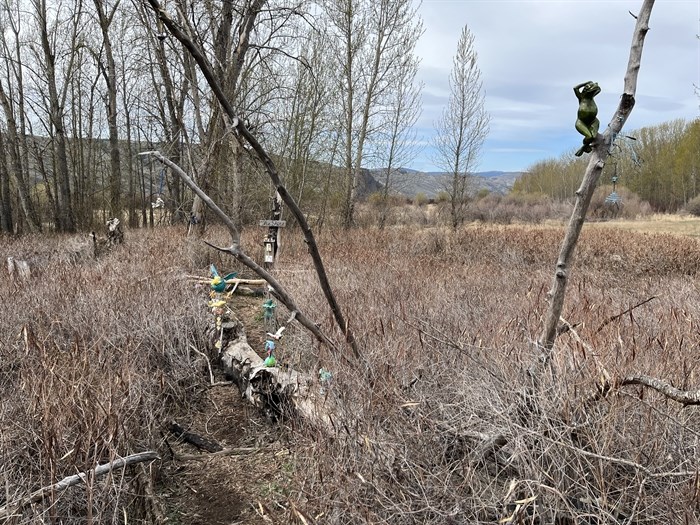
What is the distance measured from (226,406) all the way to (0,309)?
208 centimetres

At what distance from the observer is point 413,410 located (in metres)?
1.85

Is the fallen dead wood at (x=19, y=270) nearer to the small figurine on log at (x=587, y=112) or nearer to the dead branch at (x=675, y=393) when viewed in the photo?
the small figurine on log at (x=587, y=112)

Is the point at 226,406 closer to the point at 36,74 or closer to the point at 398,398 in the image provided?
the point at 398,398

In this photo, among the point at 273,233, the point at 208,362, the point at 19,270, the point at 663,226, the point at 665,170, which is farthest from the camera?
the point at 665,170

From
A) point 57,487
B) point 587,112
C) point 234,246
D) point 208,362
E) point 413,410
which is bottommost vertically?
point 208,362

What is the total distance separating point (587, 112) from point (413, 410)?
1259 millimetres

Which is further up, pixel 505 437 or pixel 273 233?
pixel 273 233

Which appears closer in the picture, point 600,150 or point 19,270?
point 600,150

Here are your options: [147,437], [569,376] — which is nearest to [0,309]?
[147,437]

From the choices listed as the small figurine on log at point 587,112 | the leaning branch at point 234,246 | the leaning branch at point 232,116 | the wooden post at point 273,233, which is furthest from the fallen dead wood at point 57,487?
the wooden post at point 273,233

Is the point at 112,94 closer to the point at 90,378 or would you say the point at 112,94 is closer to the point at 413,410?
the point at 90,378

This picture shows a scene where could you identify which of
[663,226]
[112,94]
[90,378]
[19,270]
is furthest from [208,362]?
[663,226]

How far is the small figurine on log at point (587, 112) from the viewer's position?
4.64 feet

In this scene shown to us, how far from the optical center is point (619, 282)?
6250 mm
